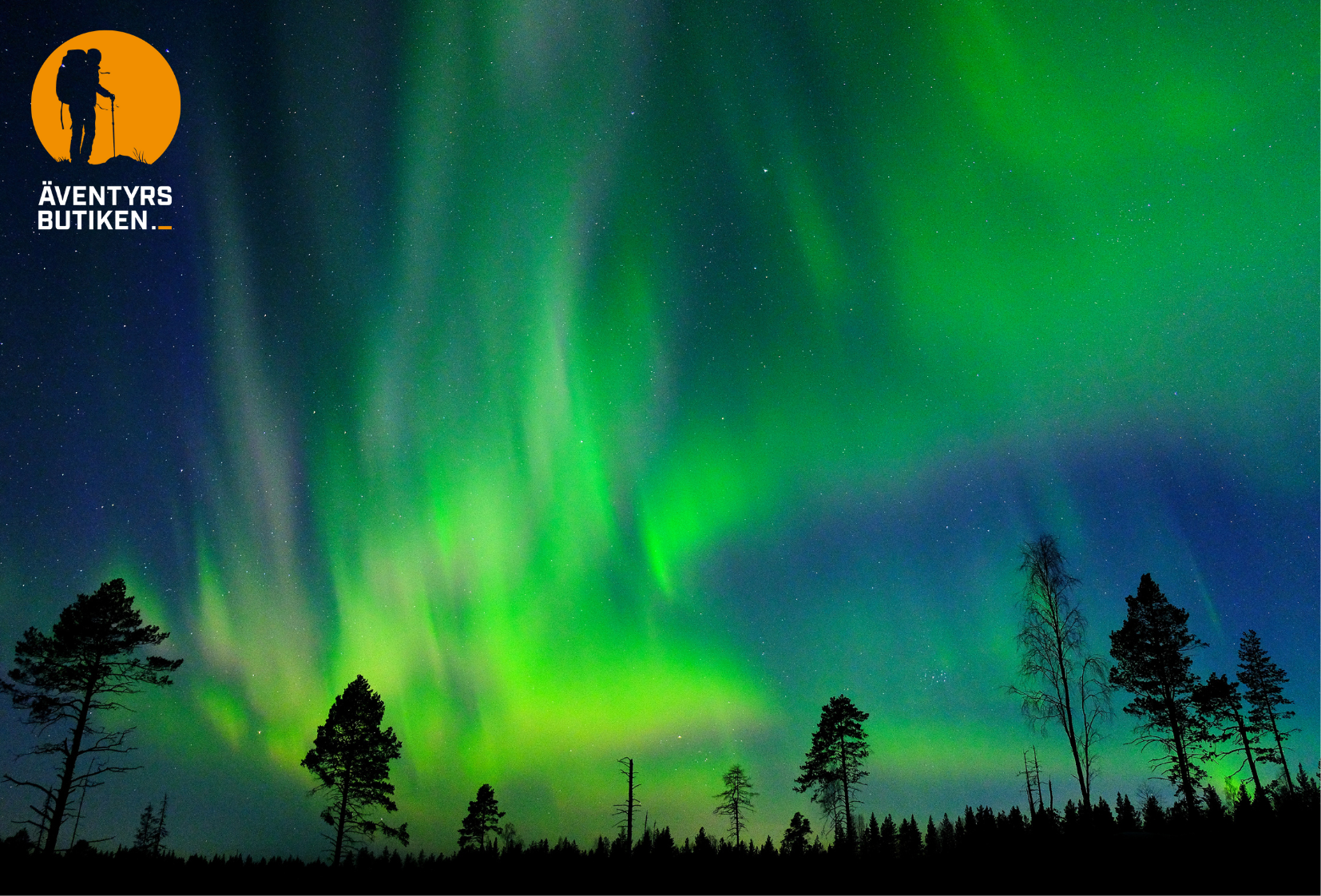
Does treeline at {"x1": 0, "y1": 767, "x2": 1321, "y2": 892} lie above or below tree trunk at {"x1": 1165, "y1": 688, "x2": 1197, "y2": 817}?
below

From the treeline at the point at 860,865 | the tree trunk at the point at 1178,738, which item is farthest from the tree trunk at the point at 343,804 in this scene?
the tree trunk at the point at 1178,738

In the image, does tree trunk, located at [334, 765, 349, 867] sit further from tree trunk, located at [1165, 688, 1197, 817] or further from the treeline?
tree trunk, located at [1165, 688, 1197, 817]

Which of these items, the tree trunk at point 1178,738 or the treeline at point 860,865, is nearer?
the treeline at point 860,865

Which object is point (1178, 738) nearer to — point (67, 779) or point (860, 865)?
point (860, 865)

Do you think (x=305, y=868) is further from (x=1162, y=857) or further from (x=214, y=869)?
(x=1162, y=857)

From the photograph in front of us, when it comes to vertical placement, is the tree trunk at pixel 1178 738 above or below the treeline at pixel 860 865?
above

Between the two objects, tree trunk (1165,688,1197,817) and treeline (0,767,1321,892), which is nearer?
treeline (0,767,1321,892)

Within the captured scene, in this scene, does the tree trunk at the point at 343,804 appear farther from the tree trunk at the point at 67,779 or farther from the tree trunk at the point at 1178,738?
the tree trunk at the point at 1178,738

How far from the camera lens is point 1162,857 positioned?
17.6 m

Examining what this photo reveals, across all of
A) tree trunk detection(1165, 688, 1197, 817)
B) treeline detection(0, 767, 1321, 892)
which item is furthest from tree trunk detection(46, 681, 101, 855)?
tree trunk detection(1165, 688, 1197, 817)

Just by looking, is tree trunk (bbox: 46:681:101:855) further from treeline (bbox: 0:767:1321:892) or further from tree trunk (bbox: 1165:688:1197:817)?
tree trunk (bbox: 1165:688:1197:817)

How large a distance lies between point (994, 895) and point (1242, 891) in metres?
5.02

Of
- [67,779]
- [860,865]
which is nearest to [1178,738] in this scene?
[860,865]

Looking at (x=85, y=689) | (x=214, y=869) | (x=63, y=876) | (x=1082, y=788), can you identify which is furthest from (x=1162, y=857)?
(x=85, y=689)
